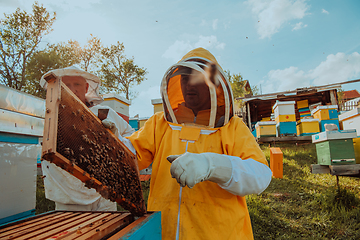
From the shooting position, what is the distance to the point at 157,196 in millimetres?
1485

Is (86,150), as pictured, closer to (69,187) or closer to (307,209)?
(69,187)

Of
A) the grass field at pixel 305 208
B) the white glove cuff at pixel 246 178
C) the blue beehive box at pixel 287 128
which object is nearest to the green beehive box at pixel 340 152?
the grass field at pixel 305 208

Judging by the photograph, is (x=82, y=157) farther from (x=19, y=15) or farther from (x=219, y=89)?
(x=19, y=15)

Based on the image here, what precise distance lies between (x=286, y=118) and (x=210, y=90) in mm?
9645

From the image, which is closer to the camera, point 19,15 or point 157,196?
point 157,196

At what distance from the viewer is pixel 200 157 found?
48.4 inches

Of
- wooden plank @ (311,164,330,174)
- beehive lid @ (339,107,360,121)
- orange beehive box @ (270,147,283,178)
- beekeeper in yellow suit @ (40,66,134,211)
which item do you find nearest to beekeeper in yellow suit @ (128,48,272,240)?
beekeeper in yellow suit @ (40,66,134,211)

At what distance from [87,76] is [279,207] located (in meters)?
4.43

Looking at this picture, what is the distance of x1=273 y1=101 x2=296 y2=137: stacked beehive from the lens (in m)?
9.72

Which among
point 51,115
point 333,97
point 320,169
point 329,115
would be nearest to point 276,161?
point 320,169

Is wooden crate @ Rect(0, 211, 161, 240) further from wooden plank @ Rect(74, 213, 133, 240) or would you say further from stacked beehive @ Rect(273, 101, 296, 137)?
stacked beehive @ Rect(273, 101, 296, 137)

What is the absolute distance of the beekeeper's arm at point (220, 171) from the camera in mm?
1166

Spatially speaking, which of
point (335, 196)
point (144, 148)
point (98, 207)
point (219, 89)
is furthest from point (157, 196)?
point (335, 196)

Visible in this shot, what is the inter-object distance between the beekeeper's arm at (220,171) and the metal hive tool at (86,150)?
0.96 feet
